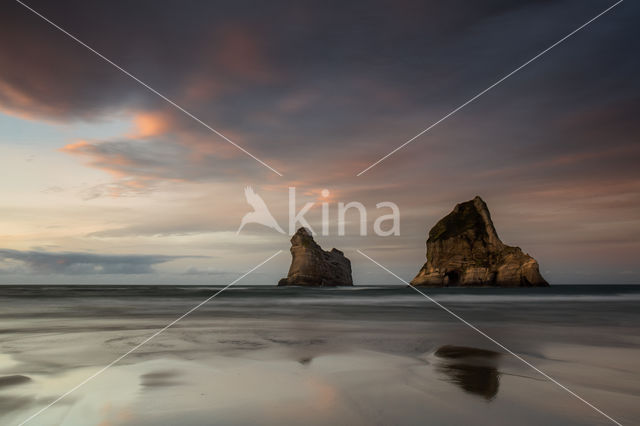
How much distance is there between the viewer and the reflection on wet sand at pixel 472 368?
7277 mm

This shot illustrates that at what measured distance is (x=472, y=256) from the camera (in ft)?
353

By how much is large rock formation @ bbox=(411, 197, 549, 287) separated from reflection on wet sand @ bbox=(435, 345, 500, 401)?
97.3 meters

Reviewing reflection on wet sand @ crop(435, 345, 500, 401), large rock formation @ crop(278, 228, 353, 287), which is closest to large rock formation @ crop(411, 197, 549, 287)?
large rock formation @ crop(278, 228, 353, 287)

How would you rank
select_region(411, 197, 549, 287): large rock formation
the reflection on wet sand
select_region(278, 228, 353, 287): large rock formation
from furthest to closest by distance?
select_region(278, 228, 353, 287): large rock formation
select_region(411, 197, 549, 287): large rock formation
the reflection on wet sand

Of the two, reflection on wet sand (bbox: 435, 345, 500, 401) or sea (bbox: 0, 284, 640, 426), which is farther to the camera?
reflection on wet sand (bbox: 435, 345, 500, 401)

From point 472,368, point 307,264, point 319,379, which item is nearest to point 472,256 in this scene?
point 307,264

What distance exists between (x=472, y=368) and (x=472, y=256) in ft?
343

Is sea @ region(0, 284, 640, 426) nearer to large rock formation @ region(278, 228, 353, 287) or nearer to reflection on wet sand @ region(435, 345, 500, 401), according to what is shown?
reflection on wet sand @ region(435, 345, 500, 401)

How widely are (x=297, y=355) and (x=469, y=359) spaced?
3952 mm

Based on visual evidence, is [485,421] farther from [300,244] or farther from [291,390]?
[300,244]

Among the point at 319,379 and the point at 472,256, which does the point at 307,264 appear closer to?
the point at 472,256

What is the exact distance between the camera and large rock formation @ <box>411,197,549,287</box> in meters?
101

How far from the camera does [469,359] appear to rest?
10.0 meters

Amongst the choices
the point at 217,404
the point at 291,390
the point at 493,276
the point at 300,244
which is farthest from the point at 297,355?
the point at 300,244
